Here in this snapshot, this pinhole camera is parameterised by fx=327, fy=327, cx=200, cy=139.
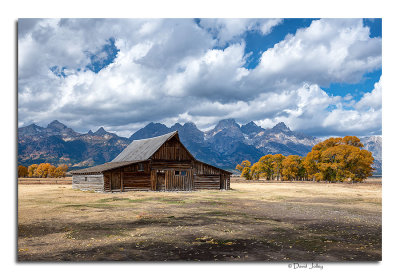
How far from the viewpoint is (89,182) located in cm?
4650

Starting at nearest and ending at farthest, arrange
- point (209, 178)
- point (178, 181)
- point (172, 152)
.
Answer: point (178, 181), point (172, 152), point (209, 178)

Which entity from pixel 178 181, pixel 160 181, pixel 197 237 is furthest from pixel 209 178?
pixel 197 237

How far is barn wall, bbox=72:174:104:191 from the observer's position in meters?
42.9

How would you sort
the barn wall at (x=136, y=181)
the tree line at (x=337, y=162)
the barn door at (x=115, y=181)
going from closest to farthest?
the barn door at (x=115, y=181), the barn wall at (x=136, y=181), the tree line at (x=337, y=162)

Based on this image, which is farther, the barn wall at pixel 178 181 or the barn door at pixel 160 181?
the barn wall at pixel 178 181

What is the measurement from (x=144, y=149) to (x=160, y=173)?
6.65 metres

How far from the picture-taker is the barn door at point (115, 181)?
1655 inches

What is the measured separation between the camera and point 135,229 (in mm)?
14992

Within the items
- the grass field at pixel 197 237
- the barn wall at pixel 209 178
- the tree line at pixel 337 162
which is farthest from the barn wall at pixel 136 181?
the tree line at pixel 337 162

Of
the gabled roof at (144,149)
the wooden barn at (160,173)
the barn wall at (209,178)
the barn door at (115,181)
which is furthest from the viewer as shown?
the barn wall at (209,178)

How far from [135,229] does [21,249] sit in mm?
4920

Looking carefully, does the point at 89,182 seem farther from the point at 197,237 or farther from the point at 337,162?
the point at 337,162

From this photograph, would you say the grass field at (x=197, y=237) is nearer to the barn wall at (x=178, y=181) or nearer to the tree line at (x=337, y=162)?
the barn wall at (x=178, y=181)
